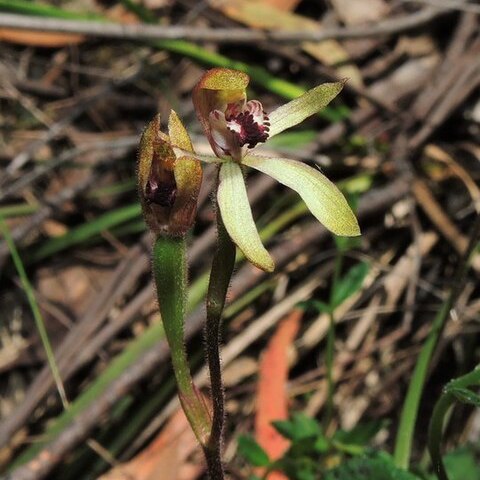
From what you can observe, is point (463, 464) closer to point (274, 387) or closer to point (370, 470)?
point (370, 470)

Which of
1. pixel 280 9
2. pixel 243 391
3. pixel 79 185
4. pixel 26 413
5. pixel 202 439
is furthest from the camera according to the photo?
pixel 280 9

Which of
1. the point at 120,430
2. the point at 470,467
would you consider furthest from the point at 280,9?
the point at 470,467

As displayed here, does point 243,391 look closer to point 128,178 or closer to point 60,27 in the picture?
point 128,178

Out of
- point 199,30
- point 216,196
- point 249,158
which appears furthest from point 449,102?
point 216,196

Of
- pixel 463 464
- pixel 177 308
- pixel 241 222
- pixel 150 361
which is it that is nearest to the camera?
pixel 241 222

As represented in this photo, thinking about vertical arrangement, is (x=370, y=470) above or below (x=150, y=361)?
above
